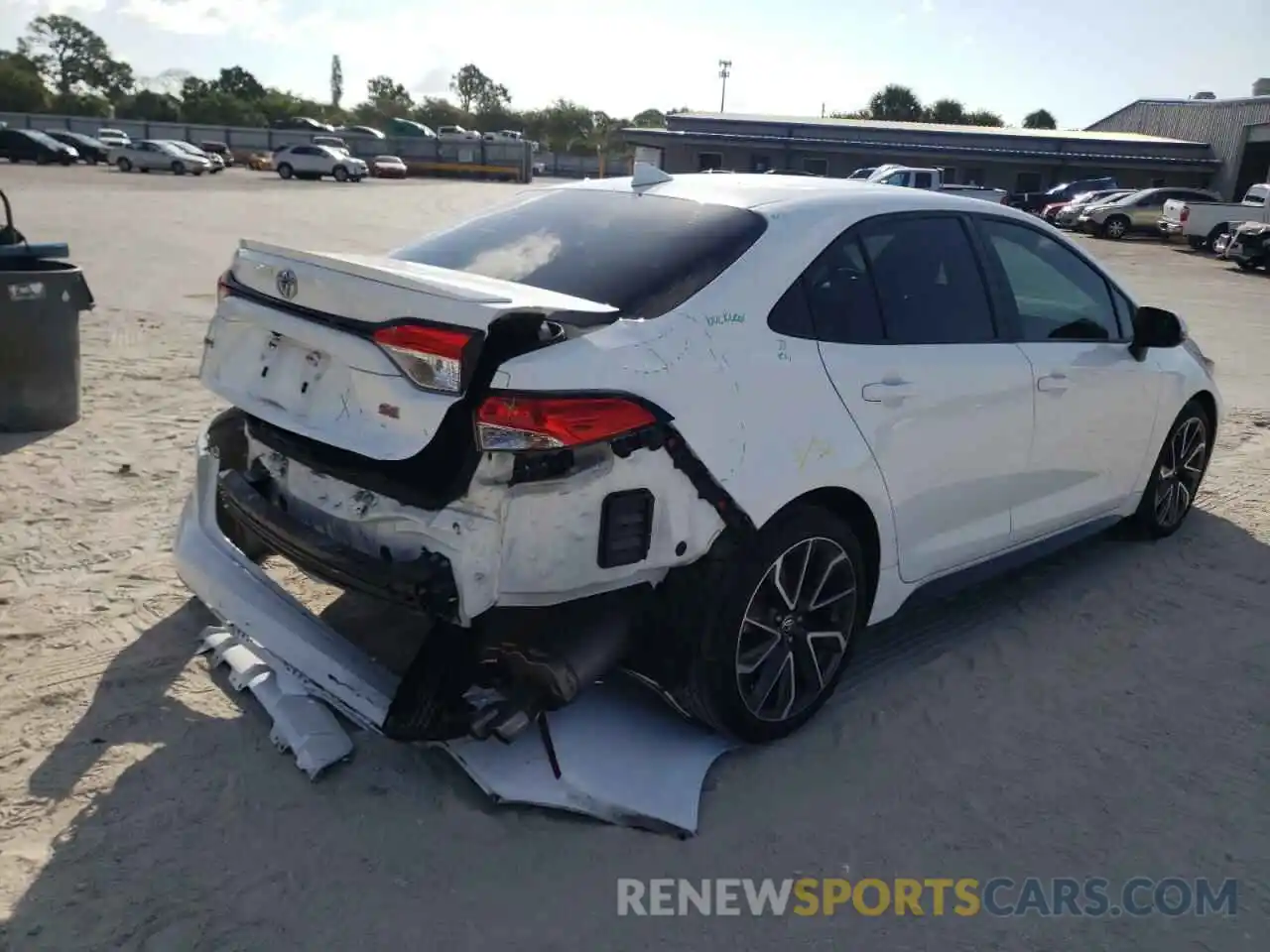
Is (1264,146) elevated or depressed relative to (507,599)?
elevated

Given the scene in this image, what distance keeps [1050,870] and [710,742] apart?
1.07m

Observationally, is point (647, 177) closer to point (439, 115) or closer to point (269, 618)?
point (269, 618)

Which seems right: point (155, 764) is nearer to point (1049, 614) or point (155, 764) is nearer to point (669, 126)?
point (1049, 614)

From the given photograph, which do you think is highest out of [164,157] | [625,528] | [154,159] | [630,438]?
[630,438]

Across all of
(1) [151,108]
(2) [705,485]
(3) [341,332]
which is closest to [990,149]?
(2) [705,485]

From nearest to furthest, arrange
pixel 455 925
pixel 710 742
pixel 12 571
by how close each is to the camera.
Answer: pixel 455 925
pixel 710 742
pixel 12 571

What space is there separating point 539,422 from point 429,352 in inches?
14.1

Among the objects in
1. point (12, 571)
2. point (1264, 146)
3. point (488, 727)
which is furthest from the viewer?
point (1264, 146)

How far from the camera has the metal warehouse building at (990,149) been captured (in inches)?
1864

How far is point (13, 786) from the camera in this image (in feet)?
10.1

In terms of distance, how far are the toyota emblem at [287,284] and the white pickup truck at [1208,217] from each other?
31.1 m

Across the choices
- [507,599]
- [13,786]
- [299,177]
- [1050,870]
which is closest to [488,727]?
[507,599]

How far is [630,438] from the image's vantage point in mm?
2803

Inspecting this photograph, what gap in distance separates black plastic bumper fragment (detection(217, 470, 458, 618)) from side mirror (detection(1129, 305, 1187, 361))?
11.6ft
